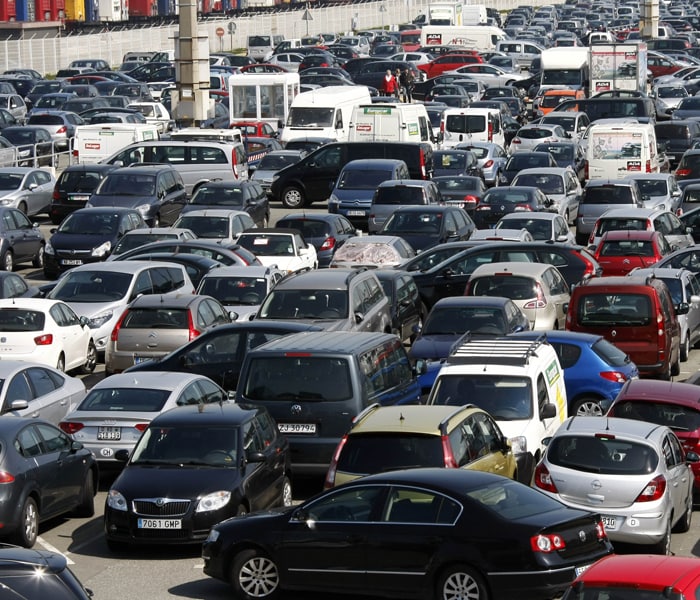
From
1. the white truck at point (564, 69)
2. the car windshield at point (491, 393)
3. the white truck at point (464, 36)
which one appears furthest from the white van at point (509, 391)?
the white truck at point (464, 36)

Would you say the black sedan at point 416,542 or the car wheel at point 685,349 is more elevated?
the black sedan at point 416,542

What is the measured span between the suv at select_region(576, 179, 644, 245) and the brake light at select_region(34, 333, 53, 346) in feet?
54.5

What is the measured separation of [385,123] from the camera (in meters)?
47.4

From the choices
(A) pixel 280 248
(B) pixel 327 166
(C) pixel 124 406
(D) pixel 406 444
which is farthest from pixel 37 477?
(B) pixel 327 166

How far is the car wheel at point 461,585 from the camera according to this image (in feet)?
43.9

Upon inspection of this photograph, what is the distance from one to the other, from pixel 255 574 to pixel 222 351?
793 cm

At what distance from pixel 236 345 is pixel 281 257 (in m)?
10.0

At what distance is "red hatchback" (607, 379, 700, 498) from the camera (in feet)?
61.1

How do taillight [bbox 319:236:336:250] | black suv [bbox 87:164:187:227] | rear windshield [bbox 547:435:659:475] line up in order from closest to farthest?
1. rear windshield [bbox 547:435:659:475]
2. taillight [bbox 319:236:336:250]
3. black suv [bbox 87:164:187:227]

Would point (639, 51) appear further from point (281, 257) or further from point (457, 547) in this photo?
point (457, 547)

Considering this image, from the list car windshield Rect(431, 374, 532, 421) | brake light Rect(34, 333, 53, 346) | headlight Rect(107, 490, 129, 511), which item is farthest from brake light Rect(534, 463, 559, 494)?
brake light Rect(34, 333, 53, 346)

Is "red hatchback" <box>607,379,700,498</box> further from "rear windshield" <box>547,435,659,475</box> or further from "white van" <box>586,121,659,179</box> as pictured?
"white van" <box>586,121,659,179</box>

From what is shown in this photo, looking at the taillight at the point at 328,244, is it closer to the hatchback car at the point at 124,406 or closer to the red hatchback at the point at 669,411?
the hatchback car at the point at 124,406

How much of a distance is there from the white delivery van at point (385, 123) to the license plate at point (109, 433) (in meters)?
28.7
